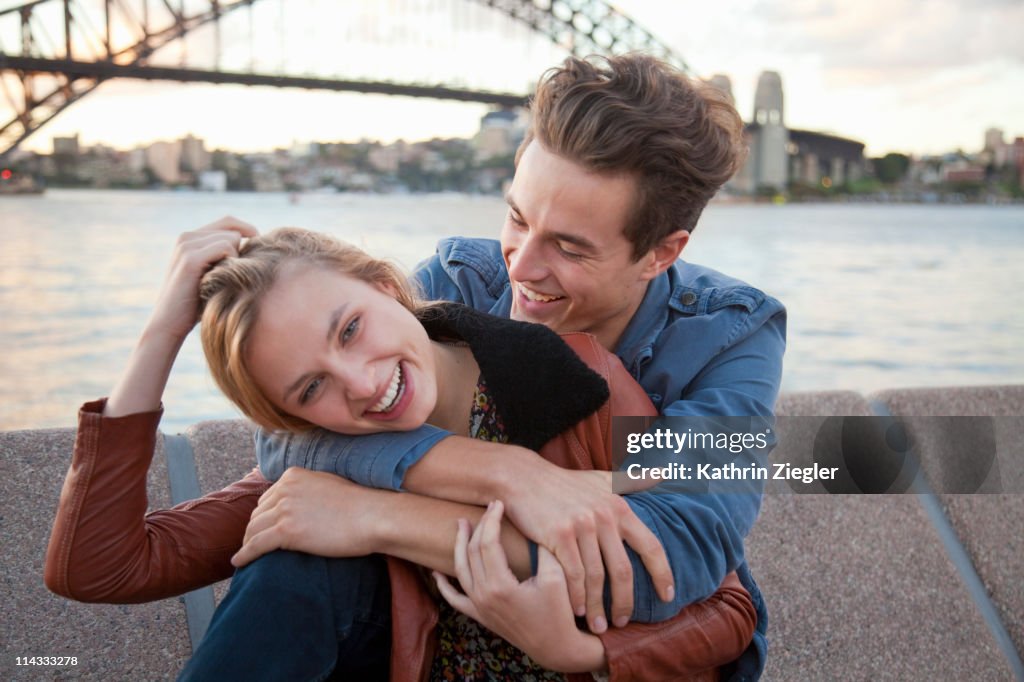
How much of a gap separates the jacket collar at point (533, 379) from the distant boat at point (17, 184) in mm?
21730

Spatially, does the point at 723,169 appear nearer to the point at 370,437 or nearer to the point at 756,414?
the point at 756,414

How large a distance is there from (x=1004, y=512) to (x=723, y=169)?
1027mm

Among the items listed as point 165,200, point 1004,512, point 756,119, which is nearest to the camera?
point 1004,512

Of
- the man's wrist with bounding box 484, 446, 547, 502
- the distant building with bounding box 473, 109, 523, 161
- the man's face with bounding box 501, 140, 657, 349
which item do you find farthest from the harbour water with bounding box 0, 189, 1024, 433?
the distant building with bounding box 473, 109, 523, 161

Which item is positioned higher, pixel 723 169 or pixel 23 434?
pixel 723 169

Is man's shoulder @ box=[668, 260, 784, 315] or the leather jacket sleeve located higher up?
man's shoulder @ box=[668, 260, 784, 315]

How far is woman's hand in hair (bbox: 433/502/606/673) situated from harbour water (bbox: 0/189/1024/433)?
1.63ft

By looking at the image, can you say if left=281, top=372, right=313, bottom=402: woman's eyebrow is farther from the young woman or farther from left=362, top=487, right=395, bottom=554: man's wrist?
left=362, top=487, right=395, bottom=554: man's wrist

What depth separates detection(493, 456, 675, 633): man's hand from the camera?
1.05 m

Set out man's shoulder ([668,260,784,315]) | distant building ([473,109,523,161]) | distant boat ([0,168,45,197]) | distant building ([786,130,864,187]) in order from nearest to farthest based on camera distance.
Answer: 1. man's shoulder ([668,260,784,315])
2. distant building ([473,109,523,161])
3. distant boat ([0,168,45,197])
4. distant building ([786,130,864,187])

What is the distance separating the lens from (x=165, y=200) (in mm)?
32219

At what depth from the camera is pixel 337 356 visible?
1111 millimetres

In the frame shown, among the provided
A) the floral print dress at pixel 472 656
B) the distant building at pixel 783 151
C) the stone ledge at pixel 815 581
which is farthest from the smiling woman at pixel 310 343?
the distant building at pixel 783 151

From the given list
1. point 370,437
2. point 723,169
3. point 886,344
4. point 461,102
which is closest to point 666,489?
point 370,437
